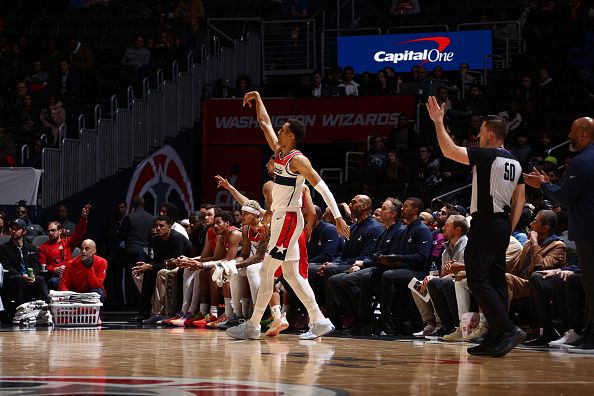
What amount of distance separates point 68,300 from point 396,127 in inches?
290

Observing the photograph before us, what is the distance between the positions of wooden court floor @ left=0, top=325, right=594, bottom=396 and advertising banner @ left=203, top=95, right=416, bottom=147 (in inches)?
362

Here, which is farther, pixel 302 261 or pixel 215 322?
pixel 215 322

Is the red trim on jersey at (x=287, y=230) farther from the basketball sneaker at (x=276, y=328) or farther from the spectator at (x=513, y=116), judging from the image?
the spectator at (x=513, y=116)

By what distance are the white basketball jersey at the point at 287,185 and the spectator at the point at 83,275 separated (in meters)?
4.32

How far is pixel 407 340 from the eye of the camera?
10719mm

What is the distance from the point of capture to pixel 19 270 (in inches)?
573

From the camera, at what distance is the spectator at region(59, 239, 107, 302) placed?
543 inches

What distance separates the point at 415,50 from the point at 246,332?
12.2 m

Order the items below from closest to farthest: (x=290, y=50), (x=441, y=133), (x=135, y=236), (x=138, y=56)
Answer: (x=441, y=133) → (x=135, y=236) → (x=290, y=50) → (x=138, y=56)

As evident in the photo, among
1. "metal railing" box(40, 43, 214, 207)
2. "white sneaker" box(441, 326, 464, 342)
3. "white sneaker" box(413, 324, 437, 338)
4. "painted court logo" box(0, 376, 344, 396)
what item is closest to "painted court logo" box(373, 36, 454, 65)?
"metal railing" box(40, 43, 214, 207)

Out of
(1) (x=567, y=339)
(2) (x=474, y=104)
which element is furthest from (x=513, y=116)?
(1) (x=567, y=339)

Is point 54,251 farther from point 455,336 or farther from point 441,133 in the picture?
point 441,133

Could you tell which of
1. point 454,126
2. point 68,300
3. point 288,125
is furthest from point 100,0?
point 288,125

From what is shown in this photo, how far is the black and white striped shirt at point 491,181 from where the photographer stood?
8.52 m
